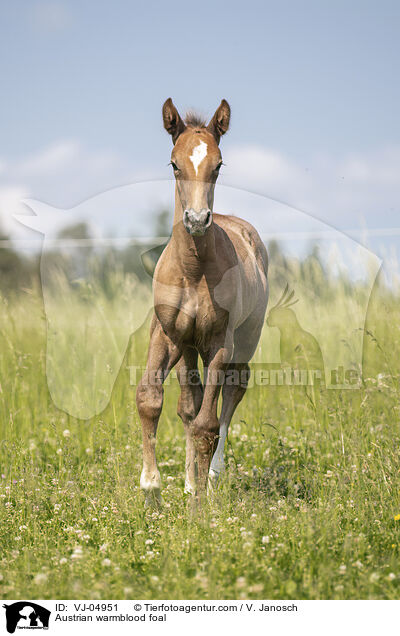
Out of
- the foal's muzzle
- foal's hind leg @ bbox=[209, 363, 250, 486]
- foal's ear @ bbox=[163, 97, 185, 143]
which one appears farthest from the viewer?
foal's hind leg @ bbox=[209, 363, 250, 486]

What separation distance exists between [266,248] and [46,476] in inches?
122

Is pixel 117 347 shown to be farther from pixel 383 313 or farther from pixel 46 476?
pixel 383 313

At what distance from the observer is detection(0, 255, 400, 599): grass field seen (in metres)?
3.51

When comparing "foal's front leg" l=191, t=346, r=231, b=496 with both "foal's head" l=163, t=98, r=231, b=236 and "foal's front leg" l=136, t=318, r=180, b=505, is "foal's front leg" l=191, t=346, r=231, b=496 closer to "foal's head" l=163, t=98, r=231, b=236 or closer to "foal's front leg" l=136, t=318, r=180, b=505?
"foal's front leg" l=136, t=318, r=180, b=505

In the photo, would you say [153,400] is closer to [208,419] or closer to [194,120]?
[208,419]

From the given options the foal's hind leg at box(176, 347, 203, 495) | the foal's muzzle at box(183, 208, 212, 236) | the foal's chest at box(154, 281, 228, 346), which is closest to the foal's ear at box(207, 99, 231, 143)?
the foal's muzzle at box(183, 208, 212, 236)

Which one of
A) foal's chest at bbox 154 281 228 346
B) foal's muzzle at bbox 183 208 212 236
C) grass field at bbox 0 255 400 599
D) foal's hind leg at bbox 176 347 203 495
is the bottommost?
grass field at bbox 0 255 400 599

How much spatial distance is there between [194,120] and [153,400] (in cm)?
215

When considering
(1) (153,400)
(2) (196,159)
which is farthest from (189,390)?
(2) (196,159)

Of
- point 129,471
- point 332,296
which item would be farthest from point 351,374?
point 129,471

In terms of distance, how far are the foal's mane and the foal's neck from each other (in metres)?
0.55

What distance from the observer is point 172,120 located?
4.64m

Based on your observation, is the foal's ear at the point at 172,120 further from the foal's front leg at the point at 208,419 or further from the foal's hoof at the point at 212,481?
the foal's hoof at the point at 212,481
